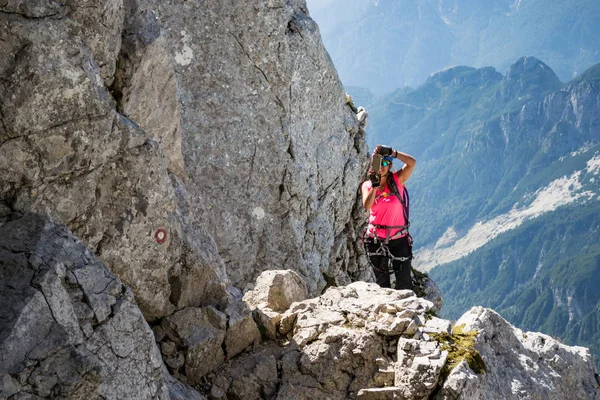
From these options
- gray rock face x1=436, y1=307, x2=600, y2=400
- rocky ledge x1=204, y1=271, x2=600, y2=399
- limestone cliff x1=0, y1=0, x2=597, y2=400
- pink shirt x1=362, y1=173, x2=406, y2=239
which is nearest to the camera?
limestone cliff x1=0, y1=0, x2=597, y2=400

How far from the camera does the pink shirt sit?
17.2 meters

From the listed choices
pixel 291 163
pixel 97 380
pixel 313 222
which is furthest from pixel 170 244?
pixel 313 222

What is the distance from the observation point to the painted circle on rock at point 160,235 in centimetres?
1134

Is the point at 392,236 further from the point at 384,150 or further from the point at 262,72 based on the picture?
the point at 262,72

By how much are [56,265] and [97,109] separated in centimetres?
283

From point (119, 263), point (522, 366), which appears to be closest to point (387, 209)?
point (522, 366)

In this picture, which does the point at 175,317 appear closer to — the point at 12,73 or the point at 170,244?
the point at 170,244

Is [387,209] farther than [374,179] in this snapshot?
Yes

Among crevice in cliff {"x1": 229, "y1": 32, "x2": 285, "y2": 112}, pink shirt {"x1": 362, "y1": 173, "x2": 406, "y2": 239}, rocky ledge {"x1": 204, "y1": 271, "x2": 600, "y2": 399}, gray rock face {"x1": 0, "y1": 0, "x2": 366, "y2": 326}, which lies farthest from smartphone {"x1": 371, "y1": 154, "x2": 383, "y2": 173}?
crevice in cliff {"x1": 229, "y1": 32, "x2": 285, "y2": 112}

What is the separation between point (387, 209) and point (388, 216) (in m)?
0.21

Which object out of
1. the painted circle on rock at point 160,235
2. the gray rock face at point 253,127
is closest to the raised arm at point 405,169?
the gray rock face at point 253,127

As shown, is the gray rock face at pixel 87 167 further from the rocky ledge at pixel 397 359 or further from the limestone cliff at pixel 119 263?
the rocky ledge at pixel 397 359

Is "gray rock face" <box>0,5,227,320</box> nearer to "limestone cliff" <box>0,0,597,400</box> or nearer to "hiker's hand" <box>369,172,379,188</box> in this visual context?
"limestone cliff" <box>0,0,597,400</box>

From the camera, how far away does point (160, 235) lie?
11.4 meters
